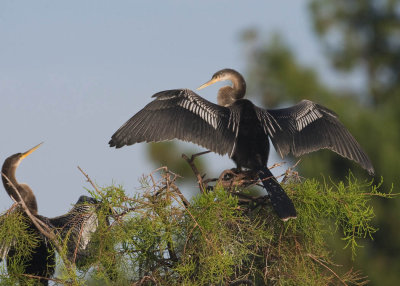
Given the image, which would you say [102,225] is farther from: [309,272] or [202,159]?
[202,159]

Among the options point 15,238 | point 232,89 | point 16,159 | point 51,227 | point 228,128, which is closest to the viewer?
point 15,238

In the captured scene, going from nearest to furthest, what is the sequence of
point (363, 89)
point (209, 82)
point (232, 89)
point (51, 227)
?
point (51, 227), point (232, 89), point (209, 82), point (363, 89)

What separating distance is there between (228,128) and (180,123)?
330mm

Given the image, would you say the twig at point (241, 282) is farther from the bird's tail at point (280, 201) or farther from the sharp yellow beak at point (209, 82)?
the sharp yellow beak at point (209, 82)

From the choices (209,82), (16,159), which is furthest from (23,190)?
(209,82)

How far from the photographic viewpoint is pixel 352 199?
3.27 metres

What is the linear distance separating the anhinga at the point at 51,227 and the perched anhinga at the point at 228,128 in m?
0.64

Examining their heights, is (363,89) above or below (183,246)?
below

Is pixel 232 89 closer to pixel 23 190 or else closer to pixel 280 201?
pixel 23 190

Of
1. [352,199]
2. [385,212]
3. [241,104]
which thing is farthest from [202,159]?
[352,199]

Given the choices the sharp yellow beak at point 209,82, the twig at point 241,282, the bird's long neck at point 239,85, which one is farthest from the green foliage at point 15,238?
the sharp yellow beak at point 209,82

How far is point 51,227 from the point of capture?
3.50 meters

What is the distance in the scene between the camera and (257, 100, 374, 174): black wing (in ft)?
13.6

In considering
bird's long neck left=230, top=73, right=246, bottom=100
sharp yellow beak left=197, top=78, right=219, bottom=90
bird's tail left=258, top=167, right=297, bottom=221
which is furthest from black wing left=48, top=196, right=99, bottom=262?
sharp yellow beak left=197, top=78, right=219, bottom=90
